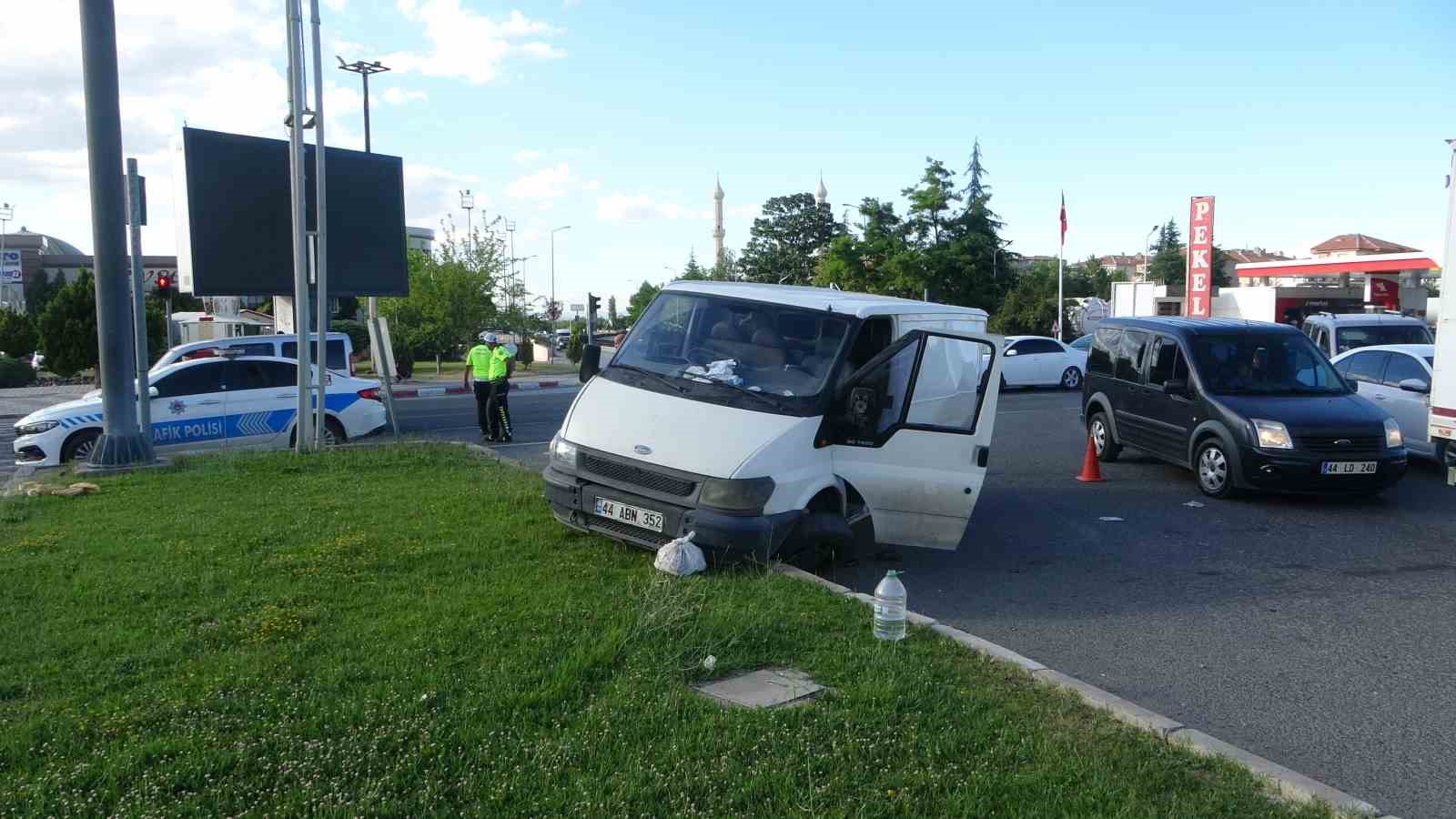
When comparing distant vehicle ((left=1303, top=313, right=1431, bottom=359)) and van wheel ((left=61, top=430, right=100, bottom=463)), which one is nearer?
van wheel ((left=61, top=430, right=100, bottom=463))

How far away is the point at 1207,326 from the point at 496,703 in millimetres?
9992

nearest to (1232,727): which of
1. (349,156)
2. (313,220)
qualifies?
(313,220)

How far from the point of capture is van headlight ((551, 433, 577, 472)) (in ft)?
24.8

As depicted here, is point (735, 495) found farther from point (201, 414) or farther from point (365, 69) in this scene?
point (365, 69)

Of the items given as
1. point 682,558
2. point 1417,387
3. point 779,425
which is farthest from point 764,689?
point 1417,387

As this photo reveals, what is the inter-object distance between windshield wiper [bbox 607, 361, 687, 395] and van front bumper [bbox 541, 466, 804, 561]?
88 centimetres

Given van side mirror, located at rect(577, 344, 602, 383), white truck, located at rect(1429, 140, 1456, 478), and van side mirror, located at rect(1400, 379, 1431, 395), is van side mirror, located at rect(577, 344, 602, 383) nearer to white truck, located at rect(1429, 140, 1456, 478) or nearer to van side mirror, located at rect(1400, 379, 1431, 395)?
white truck, located at rect(1429, 140, 1456, 478)

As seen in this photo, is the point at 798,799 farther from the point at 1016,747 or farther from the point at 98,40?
the point at 98,40

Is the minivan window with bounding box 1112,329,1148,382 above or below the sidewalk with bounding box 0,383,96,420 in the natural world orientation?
above

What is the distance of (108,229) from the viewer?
38.4ft

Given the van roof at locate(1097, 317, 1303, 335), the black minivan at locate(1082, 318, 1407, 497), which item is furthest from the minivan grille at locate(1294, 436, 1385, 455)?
the van roof at locate(1097, 317, 1303, 335)

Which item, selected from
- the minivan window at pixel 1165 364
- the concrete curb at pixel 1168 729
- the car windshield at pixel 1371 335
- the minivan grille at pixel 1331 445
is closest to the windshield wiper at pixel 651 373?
the concrete curb at pixel 1168 729

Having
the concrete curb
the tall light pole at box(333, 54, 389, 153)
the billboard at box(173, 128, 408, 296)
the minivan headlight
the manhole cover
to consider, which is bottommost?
the concrete curb

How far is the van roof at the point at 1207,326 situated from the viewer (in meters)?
11.9
